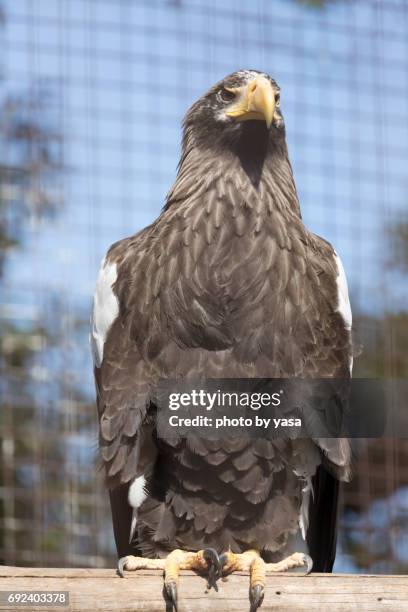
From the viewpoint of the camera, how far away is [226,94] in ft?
11.2

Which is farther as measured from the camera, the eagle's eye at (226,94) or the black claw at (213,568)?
the eagle's eye at (226,94)

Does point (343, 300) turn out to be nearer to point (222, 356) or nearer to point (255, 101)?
point (222, 356)

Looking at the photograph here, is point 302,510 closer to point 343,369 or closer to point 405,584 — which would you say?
point 343,369

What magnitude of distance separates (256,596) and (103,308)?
3.28 feet

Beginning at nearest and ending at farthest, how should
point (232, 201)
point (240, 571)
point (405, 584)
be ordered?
point (405, 584)
point (240, 571)
point (232, 201)

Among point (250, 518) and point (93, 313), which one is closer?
point (250, 518)

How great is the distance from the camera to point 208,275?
314 cm

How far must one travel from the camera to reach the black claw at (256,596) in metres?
2.54

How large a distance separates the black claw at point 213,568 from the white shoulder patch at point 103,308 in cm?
72

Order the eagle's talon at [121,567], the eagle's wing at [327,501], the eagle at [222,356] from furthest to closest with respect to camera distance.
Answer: the eagle's wing at [327,501] → the eagle at [222,356] → the eagle's talon at [121,567]

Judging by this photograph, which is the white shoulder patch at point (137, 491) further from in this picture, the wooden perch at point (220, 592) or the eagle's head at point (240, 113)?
the eagle's head at point (240, 113)

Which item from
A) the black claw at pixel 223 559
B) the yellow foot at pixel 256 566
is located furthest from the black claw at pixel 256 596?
the black claw at pixel 223 559

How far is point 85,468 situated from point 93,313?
207cm

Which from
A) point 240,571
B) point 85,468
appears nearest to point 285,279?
point 240,571
